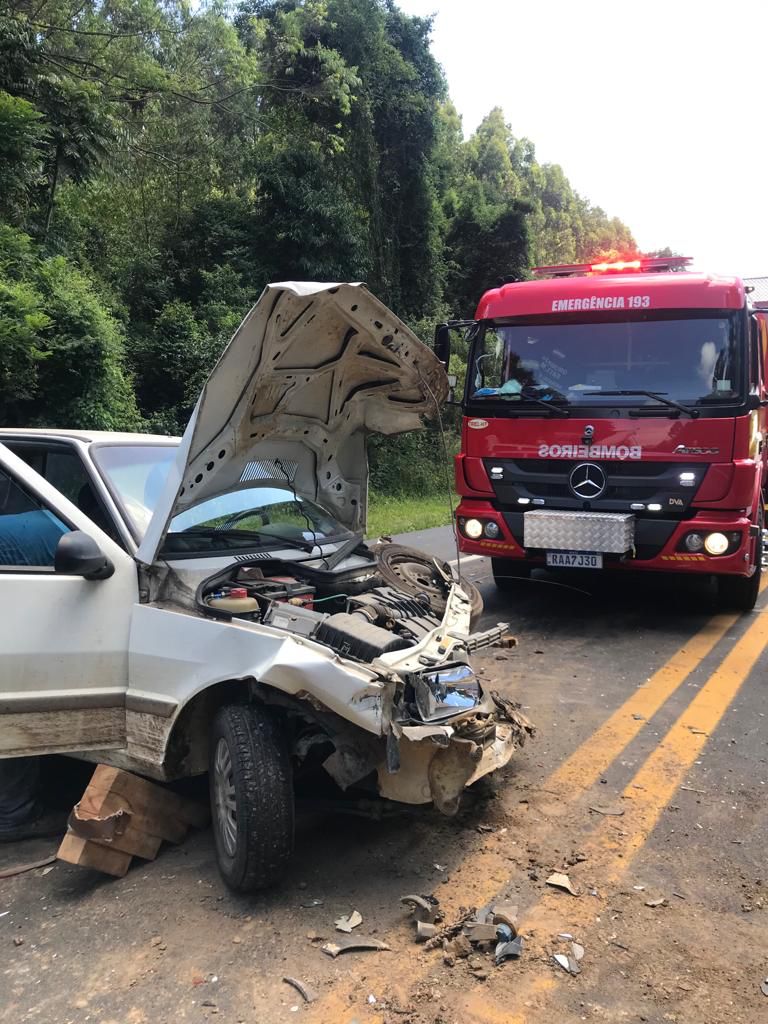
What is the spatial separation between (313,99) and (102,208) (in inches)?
236

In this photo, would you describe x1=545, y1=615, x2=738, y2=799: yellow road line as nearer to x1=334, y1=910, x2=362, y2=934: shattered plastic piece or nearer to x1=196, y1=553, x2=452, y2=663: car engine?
x1=196, y1=553, x2=452, y2=663: car engine

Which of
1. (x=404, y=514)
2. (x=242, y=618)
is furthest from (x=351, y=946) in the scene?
(x=404, y=514)

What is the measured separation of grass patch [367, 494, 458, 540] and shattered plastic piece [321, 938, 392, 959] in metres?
8.49

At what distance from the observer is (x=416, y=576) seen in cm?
425

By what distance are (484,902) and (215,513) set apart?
212cm

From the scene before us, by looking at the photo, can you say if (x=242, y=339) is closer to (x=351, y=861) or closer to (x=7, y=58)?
(x=351, y=861)

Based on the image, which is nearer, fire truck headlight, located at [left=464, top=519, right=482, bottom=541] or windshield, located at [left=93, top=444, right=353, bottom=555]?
windshield, located at [left=93, top=444, right=353, bottom=555]

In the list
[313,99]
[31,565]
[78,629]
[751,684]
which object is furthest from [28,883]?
[313,99]

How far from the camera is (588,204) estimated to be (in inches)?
3250

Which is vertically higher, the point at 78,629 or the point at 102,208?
the point at 102,208

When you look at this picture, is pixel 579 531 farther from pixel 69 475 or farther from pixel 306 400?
pixel 69 475

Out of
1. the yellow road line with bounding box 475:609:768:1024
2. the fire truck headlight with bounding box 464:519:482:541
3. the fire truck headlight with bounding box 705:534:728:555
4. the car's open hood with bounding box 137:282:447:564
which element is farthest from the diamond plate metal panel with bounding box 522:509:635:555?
the car's open hood with bounding box 137:282:447:564

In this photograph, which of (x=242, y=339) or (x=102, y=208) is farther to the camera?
(x=102, y=208)

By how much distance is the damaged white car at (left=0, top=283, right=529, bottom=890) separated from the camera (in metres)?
2.82
